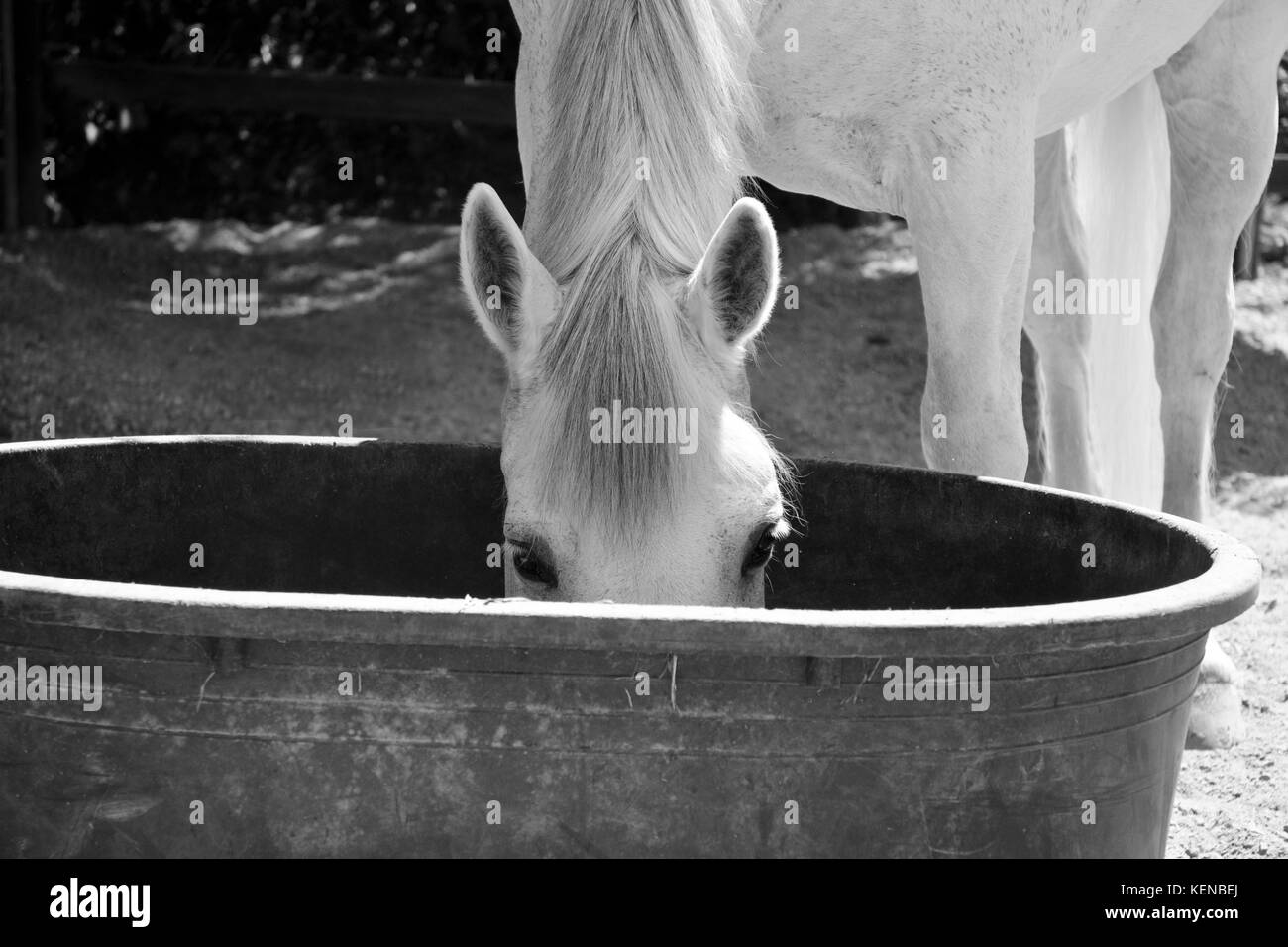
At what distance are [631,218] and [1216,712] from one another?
69.9 inches

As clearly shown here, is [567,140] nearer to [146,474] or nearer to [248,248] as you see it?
[146,474]

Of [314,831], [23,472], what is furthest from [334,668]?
[23,472]

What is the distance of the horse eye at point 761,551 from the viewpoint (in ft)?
6.64

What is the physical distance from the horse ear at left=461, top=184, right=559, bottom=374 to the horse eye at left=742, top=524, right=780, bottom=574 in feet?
1.24

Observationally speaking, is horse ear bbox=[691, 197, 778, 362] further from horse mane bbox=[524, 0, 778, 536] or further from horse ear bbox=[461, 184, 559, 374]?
horse ear bbox=[461, 184, 559, 374]

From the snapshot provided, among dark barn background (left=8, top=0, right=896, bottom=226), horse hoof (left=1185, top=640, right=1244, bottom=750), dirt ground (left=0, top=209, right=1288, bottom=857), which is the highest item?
dark barn background (left=8, top=0, right=896, bottom=226)

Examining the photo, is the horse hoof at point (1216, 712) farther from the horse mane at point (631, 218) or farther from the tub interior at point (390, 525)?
the horse mane at point (631, 218)

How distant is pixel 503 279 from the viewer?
2.09m

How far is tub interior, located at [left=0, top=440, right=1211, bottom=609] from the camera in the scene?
2473 millimetres

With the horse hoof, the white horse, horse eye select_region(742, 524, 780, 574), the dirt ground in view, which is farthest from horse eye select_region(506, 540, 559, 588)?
the dirt ground

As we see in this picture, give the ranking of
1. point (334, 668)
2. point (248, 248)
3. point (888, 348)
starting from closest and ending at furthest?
point (334, 668)
point (888, 348)
point (248, 248)

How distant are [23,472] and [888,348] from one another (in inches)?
180

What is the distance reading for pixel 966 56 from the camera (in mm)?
2725

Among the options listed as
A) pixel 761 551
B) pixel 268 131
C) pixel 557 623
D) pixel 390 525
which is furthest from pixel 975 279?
pixel 268 131
